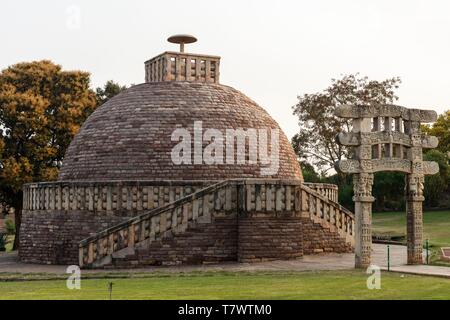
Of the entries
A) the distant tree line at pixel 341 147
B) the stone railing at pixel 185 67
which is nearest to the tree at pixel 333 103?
the distant tree line at pixel 341 147

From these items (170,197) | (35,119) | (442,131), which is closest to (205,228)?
(170,197)

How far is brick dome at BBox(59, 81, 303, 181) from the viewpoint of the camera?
830 inches

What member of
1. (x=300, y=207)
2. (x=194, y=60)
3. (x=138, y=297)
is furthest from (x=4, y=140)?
(x=138, y=297)

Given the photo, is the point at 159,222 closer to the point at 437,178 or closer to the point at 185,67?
the point at 185,67

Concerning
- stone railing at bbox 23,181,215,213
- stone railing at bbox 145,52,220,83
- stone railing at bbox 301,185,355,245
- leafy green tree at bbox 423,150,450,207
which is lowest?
stone railing at bbox 301,185,355,245

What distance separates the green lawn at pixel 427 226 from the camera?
86.8ft

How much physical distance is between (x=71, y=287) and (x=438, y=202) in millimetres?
35542

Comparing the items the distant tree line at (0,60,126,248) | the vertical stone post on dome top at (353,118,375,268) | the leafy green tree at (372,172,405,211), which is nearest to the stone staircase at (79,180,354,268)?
the vertical stone post on dome top at (353,118,375,268)

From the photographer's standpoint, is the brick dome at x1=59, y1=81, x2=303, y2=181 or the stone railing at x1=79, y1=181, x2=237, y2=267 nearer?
the stone railing at x1=79, y1=181, x2=237, y2=267

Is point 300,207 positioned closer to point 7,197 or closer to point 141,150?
point 141,150

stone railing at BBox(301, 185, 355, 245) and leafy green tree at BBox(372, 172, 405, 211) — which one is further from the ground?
leafy green tree at BBox(372, 172, 405, 211)

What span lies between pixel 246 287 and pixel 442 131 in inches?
1514

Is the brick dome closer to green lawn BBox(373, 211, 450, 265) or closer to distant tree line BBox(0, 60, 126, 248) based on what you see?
distant tree line BBox(0, 60, 126, 248)

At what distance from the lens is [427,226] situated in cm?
3297
